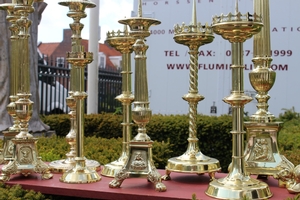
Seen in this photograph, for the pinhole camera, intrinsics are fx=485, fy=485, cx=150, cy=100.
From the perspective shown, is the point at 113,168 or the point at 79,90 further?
the point at 113,168

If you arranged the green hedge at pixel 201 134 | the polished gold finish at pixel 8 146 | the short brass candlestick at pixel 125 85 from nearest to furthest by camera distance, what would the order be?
the short brass candlestick at pixel 125 85, the polished gold finish at pixel 8 146, the green hedge at pixel 201 134

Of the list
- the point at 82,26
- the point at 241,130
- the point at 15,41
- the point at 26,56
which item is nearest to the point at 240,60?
the point at 241,130

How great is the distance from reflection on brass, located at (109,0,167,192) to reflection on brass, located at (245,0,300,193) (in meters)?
0.68

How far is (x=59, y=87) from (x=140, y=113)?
29.8ft

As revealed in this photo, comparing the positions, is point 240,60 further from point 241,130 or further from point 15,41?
point 15,41

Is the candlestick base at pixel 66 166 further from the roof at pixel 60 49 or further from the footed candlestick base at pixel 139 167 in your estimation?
the roof at pixel 60 49

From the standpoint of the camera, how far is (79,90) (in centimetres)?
316

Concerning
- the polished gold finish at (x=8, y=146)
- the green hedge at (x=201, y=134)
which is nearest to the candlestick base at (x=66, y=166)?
the polished gold finish at (x=8, y=146)

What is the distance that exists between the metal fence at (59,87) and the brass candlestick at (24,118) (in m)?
7.43

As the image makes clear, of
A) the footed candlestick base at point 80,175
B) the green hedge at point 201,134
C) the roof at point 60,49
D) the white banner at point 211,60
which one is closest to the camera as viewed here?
the footed candlestick base at point 80,175

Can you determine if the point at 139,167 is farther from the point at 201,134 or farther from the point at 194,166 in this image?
the point at 201,134

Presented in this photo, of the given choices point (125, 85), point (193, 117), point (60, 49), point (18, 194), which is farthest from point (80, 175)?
point (60, 49)

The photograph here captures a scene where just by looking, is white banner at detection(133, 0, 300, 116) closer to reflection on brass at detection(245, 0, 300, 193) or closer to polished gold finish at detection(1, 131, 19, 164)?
reflection on brass at detection(245, 0, 300, 193)

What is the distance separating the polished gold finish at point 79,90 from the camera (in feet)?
10.1
